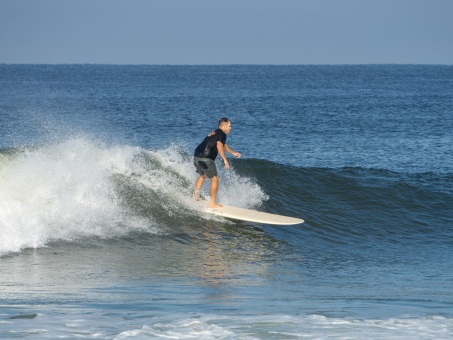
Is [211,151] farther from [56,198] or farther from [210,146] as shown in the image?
[56,198]

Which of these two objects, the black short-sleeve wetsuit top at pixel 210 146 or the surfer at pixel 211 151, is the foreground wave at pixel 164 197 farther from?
the black short-sleeve wetsuit top at pixel 210 146

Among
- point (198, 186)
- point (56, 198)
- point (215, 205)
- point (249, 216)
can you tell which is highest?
point (198, 186)

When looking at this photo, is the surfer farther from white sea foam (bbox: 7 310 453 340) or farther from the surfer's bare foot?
white sea foam (bbox: 7 310 453 340)

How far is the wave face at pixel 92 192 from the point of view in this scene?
12.4 m

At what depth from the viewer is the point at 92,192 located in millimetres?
13812

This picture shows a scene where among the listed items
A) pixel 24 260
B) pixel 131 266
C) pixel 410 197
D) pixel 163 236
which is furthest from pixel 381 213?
pixel 24 260

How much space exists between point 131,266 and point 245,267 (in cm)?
169

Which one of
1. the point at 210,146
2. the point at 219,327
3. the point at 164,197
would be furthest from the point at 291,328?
the point at 164,197

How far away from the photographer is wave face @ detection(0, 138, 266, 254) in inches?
487

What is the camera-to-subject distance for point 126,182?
49.9ft

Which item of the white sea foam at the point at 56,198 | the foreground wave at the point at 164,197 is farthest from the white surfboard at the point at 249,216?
the white sea foam at the point at 56,198

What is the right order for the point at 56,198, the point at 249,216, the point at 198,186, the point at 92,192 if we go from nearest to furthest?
1. the point at 56,198
2. the point at 92,192
3. the point at 249,216
4. the point at 198,186

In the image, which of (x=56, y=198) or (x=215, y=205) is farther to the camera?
(x=215, y=205)

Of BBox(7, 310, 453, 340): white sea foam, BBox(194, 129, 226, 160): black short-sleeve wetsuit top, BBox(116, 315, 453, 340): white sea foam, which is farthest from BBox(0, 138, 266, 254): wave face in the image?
BBox(116, 315, 453, 340): white sea foam
